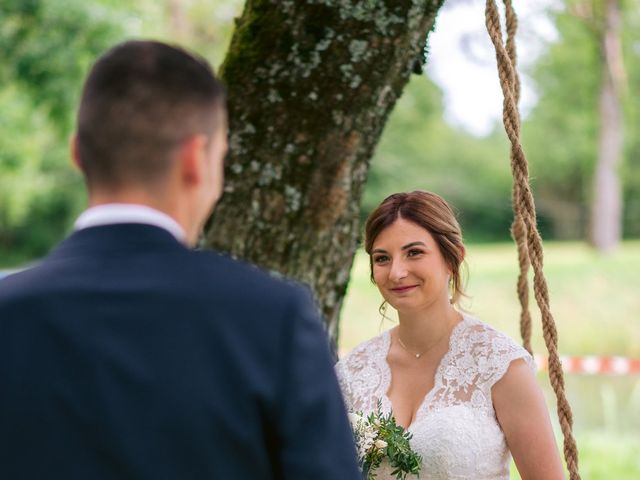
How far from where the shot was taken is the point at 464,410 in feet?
9.10

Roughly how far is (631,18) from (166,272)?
87.4ft

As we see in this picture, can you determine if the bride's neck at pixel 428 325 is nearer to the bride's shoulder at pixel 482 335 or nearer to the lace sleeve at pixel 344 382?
the bride's shoulder at pixel 482 335

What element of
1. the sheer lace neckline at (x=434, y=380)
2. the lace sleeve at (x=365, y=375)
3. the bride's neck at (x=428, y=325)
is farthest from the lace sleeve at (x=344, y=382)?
the bride's neck at (x=428, y=325)

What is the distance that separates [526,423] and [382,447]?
1.40 ft

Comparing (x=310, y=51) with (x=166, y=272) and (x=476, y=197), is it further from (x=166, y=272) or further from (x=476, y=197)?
(x=476, y=197)

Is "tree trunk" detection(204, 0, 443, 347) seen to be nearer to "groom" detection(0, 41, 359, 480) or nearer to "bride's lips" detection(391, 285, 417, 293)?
"bride's lips" detection(391, 285, 417, 293)

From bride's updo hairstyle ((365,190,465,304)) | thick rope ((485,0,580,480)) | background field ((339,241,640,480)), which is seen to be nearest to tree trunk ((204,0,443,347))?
bride's updo hairstyle ((365,190,465,304))

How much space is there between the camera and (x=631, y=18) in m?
25.6

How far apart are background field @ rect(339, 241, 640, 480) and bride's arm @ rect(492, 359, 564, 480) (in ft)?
22.2

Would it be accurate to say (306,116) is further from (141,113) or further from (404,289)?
(141,113)

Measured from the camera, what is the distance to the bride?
106 inches

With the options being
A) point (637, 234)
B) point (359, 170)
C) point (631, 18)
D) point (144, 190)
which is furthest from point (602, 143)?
point (144, 190)

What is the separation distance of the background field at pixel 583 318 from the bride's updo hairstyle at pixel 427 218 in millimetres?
6764

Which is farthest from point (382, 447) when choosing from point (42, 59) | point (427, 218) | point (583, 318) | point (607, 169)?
point (607, 169)
